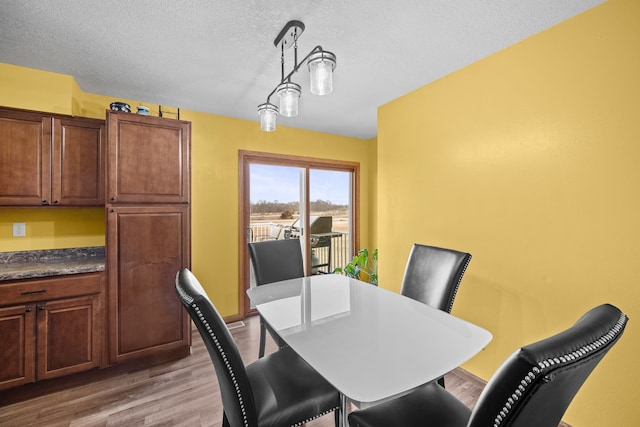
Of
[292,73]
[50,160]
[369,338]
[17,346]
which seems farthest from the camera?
[50,160]

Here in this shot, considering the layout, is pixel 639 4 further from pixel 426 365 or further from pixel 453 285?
pixel 426 365

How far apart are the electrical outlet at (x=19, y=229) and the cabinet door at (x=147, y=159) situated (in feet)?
3.02

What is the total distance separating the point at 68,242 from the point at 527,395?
3.40 m

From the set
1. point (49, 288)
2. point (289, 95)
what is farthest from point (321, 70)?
point (49, 288)

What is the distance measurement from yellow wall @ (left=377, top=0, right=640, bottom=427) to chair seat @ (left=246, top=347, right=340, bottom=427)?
1.47m

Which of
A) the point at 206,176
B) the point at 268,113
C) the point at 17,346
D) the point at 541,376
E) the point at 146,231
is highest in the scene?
the point at 268,113

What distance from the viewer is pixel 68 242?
2.58 metres

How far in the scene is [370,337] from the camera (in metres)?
1.25

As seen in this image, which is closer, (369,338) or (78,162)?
(369,338)

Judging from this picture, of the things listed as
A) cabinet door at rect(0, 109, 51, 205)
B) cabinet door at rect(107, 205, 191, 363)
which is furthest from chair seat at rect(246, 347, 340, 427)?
→ cabinet door at rect(0, 109, 51, 205)

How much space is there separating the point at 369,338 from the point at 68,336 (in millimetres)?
2304

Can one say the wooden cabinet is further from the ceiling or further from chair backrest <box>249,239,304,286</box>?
the ceiling

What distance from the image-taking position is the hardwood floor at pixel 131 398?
1.81 m

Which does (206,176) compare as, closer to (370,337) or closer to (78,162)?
(78,162)
